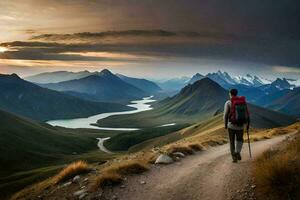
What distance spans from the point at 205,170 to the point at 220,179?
2.19 metres

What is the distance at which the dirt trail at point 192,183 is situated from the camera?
42.9 feet

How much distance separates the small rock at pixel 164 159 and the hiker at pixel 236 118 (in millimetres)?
3847

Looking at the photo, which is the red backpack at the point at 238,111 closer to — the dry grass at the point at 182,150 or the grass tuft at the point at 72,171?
the dry grass at the point at 182,150

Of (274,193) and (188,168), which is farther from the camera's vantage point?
(188,168)

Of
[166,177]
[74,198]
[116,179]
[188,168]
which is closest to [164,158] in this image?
[188,168]

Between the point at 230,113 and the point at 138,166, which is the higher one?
the point at 230,113

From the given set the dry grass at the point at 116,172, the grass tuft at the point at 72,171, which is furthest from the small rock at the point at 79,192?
the grass tuft at the point at 72,171

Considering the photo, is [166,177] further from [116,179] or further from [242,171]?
[242,171]

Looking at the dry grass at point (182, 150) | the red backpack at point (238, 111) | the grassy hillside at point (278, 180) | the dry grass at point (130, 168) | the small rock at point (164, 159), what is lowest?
the dry grass at point (182, 150)

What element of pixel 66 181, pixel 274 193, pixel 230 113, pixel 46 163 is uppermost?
pixel 230 113

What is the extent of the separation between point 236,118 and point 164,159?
198 inches

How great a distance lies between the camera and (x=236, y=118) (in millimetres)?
Result: 17656

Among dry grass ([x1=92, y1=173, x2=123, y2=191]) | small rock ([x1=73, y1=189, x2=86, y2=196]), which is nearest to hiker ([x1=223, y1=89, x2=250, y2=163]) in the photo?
dry grass ([x1=92, y1=173, x2=123, y2=191])

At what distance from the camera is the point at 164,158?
20078mm
